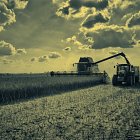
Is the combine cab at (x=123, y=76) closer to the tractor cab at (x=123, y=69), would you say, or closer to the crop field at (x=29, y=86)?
the tractor cab at (x=123, y=69)

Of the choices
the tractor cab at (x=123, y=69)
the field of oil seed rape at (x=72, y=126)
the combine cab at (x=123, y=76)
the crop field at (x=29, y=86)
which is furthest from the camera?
the tractor cab at (x=123, y=69)

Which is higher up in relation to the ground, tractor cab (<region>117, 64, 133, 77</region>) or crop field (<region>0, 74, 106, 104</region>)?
tractor cab (<region>117, 64, 133, 77</region>)

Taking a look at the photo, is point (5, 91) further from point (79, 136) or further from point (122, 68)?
point (122, 68)

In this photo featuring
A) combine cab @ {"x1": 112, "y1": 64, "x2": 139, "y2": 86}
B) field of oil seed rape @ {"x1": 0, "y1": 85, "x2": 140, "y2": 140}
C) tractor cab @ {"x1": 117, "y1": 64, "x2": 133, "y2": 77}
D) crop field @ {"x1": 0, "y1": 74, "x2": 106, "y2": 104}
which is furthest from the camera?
tractor cab @ {"x1": 117, "y1": 64, "x2": 133, "y2": 77}

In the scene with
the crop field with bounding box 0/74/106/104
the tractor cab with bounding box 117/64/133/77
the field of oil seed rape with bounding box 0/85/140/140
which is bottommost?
the field of oil seed rape with bounding box 0/85/140/140

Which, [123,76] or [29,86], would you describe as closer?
[29,86]

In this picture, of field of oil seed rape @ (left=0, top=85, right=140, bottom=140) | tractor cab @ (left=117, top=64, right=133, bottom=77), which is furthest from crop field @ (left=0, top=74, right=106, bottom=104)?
field of oil seed rape @ (left=0, top=85, right=140, bottom=140)

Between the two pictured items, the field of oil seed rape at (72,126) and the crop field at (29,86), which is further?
the crop field at (29,86)

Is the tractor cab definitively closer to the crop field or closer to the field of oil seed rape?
the crop field

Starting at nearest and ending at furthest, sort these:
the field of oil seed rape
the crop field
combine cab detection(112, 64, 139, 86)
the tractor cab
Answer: the field of oil seed rape
the crop field
combine cab detection(112, 64, 139, 86)
the tractor cab

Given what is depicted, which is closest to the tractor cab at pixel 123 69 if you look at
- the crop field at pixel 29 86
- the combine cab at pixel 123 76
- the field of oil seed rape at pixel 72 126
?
the combine cab at pixel 123 76

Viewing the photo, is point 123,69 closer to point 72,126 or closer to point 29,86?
point 29,86

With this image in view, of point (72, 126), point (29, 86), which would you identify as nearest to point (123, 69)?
point (29, 86)

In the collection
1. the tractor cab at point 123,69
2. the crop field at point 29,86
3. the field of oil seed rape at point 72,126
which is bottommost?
the field of oil seed rape at point 72,126
